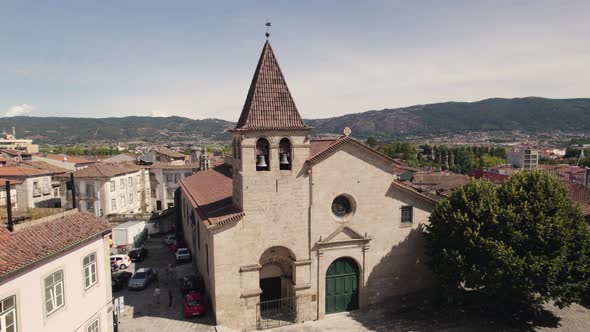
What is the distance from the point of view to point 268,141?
25422 mm

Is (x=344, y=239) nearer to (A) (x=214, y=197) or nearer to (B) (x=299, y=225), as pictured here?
(B) (x=299, y=225)

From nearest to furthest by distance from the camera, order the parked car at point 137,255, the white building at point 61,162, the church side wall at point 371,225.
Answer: the church side wall at point 371,225 → the parked car at point 137,255 → the white building at point 61,162

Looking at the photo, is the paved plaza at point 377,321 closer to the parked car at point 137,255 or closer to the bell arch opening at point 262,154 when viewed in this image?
the bell arch opening at point 262,154

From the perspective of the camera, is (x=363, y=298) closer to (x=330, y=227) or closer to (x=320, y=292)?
(x=320, y=292)

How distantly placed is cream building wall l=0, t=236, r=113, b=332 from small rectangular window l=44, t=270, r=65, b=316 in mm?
176

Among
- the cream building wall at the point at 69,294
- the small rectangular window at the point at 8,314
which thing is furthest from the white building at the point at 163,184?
the small rectangular window at the point at 8,314

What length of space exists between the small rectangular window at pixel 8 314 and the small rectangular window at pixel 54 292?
5.56ft

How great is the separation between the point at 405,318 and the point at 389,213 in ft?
24.1

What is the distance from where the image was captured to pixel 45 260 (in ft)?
53.8

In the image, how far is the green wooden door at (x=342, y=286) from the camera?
2773 cm

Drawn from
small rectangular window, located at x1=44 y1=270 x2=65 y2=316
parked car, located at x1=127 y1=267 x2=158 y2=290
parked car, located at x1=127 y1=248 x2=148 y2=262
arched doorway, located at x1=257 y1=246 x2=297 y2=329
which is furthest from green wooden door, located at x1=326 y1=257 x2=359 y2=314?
parked car, located at x1=127 y1=248 x2=148 y2=262

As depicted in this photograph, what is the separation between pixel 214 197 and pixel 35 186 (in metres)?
39.3

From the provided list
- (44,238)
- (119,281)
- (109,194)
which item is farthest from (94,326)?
(109,194)

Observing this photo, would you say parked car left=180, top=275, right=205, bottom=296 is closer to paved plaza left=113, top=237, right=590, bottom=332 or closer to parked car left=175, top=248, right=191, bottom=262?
paved plaza left=113, top=237, right=590, bottom=332
